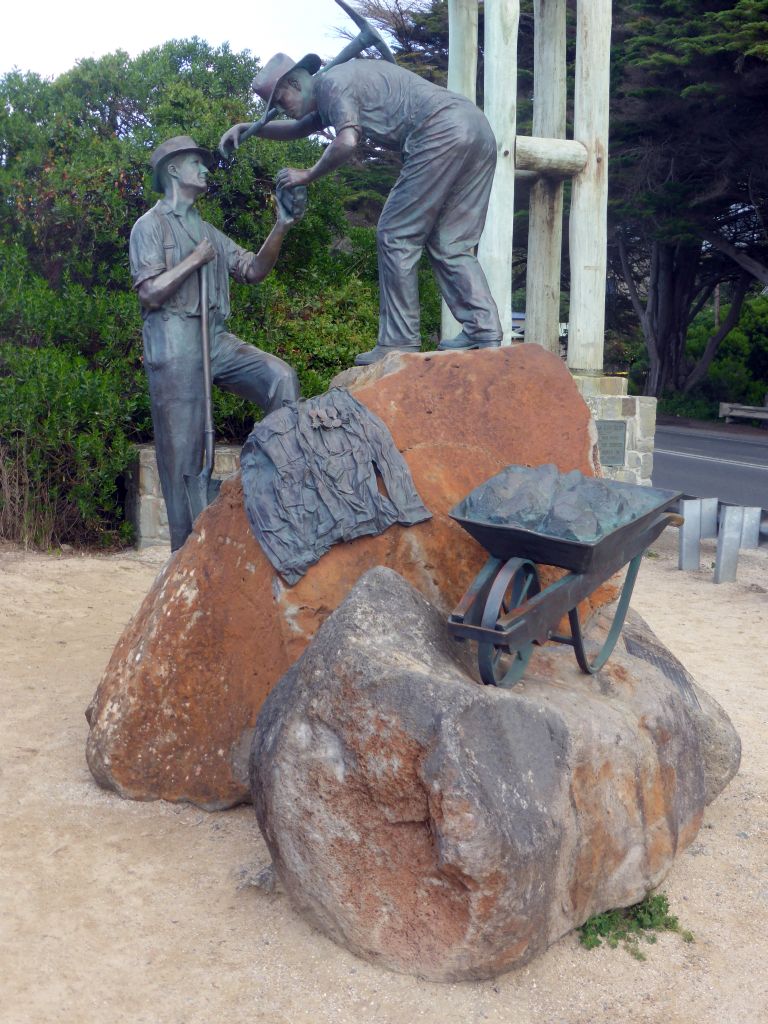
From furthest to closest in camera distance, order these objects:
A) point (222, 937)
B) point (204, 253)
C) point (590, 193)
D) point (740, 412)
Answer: point (740, 412) < point (590, 193) < point (204, 253) < point (222, 937)

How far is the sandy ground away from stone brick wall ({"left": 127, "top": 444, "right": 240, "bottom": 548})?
10.9ft

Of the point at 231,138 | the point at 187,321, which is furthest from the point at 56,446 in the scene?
the point at 231,138

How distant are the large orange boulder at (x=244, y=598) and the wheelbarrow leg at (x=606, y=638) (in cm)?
47

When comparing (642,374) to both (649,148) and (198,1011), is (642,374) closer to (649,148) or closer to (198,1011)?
(649,148)

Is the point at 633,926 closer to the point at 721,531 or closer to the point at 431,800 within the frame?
the point at 431,800

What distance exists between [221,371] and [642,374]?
20.7 m

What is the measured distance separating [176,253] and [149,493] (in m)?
3.44

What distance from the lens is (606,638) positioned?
3.63 meters

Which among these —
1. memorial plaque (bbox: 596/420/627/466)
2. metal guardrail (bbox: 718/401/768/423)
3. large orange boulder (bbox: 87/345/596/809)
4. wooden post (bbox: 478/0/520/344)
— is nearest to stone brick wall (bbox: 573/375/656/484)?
memorial plaque (bbox: 596/420/627/466)

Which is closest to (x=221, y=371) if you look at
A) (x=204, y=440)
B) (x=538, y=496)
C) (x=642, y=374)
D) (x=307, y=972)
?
(x=204, y=440)

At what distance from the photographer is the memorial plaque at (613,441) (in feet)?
29.9

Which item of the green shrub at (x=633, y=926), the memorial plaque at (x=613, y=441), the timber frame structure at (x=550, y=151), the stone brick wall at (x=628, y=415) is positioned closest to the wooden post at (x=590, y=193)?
the timber frame structure at (x=550, y=151)

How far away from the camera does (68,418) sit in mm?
7594

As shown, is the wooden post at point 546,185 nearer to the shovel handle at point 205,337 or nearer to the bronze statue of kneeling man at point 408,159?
the bronze statue of kneeling man at point 408,159
